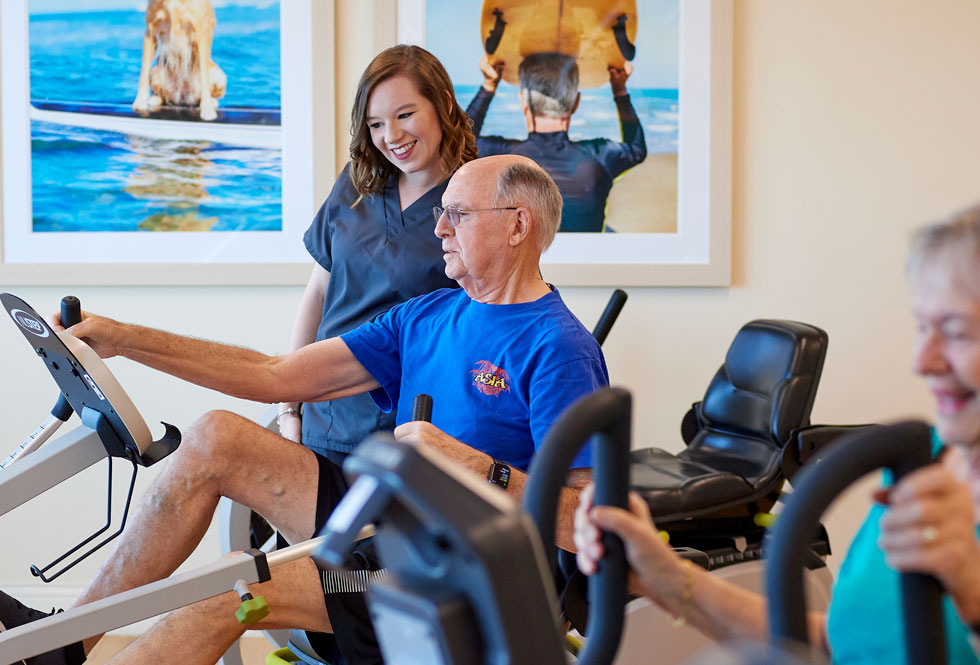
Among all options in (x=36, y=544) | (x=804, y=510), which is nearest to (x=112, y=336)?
(x=804, y=510)

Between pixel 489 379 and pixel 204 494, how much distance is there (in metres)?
0.59

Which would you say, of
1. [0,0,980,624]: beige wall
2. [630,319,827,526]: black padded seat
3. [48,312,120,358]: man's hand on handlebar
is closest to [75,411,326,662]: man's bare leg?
[48,312,120,358]: man's hand on handlebar

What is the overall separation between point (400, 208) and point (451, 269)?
0.39 m

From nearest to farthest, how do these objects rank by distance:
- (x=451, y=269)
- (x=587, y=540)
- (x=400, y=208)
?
(x=587, y=540) → (x=451, y=269) → (x=400, y=208)

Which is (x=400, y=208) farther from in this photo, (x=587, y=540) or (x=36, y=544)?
(x=36, y=544)

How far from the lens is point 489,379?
182 centimetres

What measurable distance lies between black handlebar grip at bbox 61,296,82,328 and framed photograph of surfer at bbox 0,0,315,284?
1.33 meters

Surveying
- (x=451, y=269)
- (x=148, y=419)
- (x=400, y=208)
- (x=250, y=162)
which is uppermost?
(x=250, y=162)

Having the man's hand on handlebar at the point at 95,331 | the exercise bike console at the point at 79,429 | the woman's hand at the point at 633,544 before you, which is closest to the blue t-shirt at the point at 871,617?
the woman's hand at the point at 633,544

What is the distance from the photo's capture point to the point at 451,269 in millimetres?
1927

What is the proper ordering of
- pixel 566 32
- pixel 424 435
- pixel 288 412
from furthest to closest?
pixel 566 32, pixel 288 412, pixel 424 435

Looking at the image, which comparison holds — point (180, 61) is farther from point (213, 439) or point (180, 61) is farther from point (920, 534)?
point (920, 534)

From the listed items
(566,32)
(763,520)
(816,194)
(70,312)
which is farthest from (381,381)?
(816,194)

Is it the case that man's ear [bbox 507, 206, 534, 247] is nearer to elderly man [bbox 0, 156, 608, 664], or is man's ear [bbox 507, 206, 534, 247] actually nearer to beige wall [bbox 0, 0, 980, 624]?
elderly man [bbox 0, 156, 608, 664]
